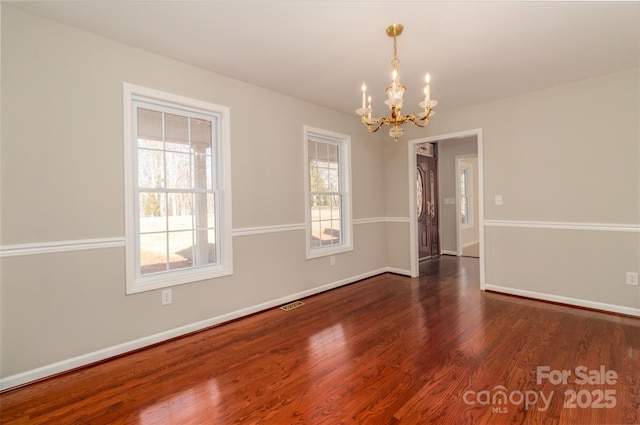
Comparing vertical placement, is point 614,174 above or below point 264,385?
above

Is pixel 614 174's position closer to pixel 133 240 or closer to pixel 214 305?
pixel 214 305

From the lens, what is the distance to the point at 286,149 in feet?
12.3

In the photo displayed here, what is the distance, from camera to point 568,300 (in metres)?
3.53

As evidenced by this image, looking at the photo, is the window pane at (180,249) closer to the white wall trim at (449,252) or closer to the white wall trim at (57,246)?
the white wall trim at (57,246)

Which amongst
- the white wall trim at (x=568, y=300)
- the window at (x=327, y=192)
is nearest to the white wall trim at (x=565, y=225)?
the white wall trim at (x=568, y=300)

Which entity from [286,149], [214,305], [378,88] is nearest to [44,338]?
[214,305]

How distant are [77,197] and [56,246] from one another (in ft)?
1.25

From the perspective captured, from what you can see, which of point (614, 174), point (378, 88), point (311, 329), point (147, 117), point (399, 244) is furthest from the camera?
point (399, 244)

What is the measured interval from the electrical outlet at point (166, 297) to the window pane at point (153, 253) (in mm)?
204

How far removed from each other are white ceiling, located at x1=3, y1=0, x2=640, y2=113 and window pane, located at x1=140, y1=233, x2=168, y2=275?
1.64 m

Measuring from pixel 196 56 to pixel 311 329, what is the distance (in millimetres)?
2748

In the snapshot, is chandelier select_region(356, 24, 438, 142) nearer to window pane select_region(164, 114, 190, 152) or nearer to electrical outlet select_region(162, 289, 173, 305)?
window pane select_region(164, 114, 190, 152)

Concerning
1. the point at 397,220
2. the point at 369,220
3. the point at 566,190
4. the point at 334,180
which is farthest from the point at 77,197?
the point at 566,190

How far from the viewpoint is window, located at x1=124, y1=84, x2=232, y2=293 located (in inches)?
104
